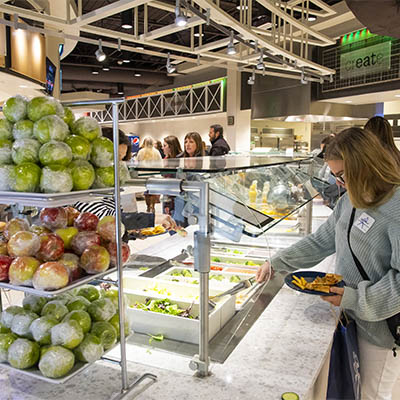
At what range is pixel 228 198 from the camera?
1487 mm

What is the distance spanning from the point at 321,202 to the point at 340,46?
4.63 m

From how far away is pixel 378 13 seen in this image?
264 centimetres

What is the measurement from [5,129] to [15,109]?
0.23 feet

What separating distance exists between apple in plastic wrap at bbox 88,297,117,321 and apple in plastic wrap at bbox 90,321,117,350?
0.07 feet

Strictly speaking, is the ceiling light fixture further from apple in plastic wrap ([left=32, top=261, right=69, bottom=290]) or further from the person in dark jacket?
apple in plastic wrap ([left=32, top=261, right=69, bottom=290])

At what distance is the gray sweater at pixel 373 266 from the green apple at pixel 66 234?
3.63 ft

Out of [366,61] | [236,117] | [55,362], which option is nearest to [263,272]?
[55,362]

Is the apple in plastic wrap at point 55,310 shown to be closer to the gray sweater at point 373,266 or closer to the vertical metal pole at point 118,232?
the vertical metal pole at point 118,232

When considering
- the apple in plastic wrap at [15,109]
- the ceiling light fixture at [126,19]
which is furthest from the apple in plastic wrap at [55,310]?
the ceiling light fixture at [126,19]

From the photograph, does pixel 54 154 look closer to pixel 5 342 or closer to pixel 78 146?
pixel 78 146

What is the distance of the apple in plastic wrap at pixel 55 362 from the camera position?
107 cm

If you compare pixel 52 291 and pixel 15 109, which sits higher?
pixel 15 109

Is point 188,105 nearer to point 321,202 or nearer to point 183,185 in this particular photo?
point 321,202

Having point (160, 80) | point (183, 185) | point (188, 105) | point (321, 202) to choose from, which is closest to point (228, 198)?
point (183, 185)
